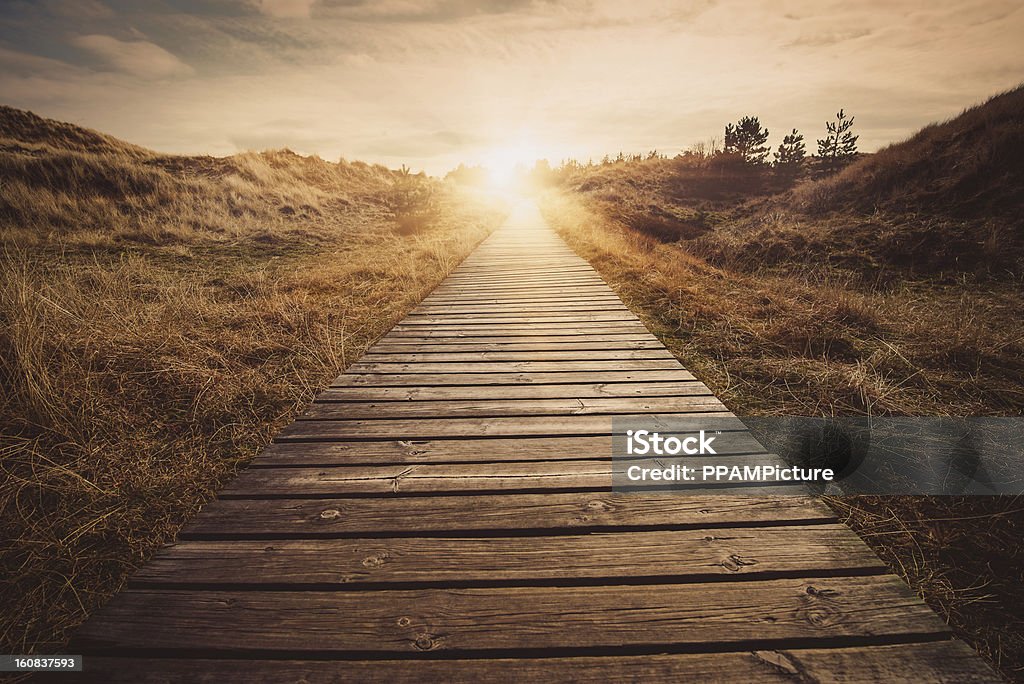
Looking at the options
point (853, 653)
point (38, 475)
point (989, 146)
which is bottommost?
point (853, 653)

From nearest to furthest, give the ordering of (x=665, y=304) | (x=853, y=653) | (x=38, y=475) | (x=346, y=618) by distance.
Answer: (x=853, y=653) → (x=346, y=618) → (x=38, y=475) → (x=665, y=304)

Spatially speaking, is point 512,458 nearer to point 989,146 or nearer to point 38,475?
point 38,475

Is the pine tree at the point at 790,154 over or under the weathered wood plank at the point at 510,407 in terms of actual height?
over

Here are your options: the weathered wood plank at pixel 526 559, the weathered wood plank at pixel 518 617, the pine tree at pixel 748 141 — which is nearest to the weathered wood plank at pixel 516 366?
the weathered wood plank at pixel 526 559

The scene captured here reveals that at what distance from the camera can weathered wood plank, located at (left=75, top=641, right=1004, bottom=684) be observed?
1.11m

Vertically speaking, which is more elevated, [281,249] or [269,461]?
[281,249]

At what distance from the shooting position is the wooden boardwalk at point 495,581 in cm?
115

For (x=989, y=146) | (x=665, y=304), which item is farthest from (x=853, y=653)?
(x=989, y=146)

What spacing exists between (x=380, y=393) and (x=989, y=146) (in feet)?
51.2

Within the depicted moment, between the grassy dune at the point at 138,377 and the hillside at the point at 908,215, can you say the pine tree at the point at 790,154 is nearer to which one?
the hillside at the point at 908,215

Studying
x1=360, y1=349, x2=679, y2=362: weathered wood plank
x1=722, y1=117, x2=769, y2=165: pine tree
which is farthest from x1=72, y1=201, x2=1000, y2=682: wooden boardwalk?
x1=722, y1=117, x2=769, y2=165: pine tree

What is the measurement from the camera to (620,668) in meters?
1.13

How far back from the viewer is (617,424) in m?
2.35

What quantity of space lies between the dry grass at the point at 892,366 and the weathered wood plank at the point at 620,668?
16.1 inches
